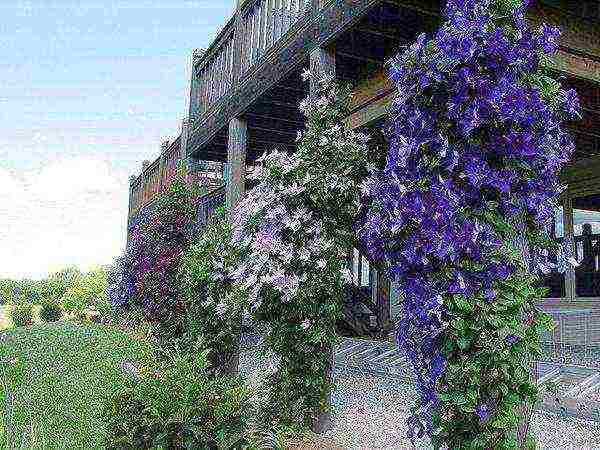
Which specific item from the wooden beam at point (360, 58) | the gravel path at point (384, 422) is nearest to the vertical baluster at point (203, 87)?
the wooden beam at point (360, 58)

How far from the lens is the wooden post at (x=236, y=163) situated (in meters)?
7.27

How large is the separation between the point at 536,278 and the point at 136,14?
24024 mm

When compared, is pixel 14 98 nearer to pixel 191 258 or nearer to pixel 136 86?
pixel 136 86

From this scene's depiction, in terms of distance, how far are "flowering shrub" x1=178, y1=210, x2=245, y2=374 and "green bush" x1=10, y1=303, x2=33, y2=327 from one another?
20.4 meters

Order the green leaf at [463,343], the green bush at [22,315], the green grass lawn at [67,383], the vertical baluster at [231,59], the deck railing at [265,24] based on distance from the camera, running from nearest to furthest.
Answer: the green leaf at [463,343] < the green grass lawn at [67,383] < the deck railing at [265,24] < the vertical baluster at [231,59] < the green bush at [22,315]

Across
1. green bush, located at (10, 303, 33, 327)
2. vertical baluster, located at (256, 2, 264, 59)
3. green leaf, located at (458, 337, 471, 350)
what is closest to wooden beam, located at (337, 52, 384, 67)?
vertical baluster, located at (256, 2, 264, 59)

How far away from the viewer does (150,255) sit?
8820 millimetres

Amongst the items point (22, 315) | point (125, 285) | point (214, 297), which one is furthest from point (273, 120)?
point (22, 315)

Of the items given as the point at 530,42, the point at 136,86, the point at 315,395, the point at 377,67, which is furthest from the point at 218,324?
the point at 136,86

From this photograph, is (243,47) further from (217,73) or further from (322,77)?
(322,77)

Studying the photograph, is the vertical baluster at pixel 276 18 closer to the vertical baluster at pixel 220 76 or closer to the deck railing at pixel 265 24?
the deck railing at pixel 265 24

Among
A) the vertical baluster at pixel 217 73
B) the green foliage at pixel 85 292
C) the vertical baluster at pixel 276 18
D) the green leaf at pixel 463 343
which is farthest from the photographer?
the green foliage at pixel 85 292

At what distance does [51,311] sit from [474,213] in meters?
23.8

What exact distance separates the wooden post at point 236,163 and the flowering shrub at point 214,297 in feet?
3.68
